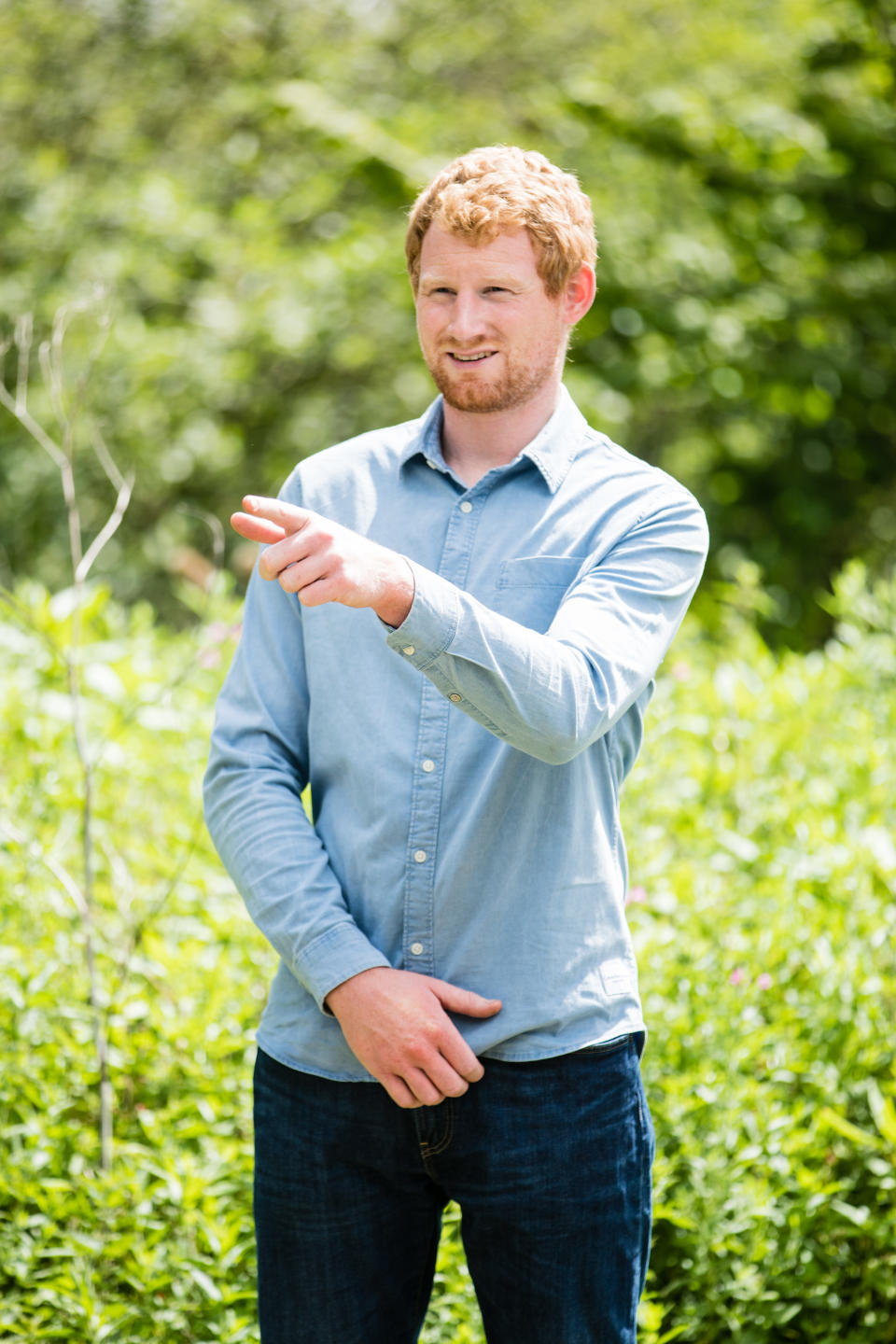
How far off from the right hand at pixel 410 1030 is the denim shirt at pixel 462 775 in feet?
0.11

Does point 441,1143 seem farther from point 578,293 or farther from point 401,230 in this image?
point 401,230

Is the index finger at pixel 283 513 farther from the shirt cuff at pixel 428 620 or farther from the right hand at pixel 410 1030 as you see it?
the right hand at pixel 410 1030

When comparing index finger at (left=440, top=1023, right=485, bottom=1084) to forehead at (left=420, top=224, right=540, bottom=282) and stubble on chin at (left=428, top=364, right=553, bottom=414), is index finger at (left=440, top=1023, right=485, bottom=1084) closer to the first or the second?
stubble on chin at (left=428, top=364, right=553, bottom=414)

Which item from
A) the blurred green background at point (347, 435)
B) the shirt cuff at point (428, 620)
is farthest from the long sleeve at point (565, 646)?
the blurred green background at point (347, 435)

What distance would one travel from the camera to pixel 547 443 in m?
1.65

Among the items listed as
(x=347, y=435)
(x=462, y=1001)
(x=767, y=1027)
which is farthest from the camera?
(x=347, y=435)

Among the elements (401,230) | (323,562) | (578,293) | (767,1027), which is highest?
(401,230)

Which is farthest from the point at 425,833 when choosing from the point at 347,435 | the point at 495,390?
the point at 347,435

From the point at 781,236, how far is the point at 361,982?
19.5 ft

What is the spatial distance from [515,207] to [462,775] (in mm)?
708

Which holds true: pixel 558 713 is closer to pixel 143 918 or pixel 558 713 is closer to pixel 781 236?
pixel 143 918

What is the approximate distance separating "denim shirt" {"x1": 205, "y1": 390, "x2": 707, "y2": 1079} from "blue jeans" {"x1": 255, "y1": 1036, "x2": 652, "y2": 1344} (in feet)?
0.17

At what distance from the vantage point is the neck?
167 cm

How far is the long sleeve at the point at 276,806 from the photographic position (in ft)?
5.00
